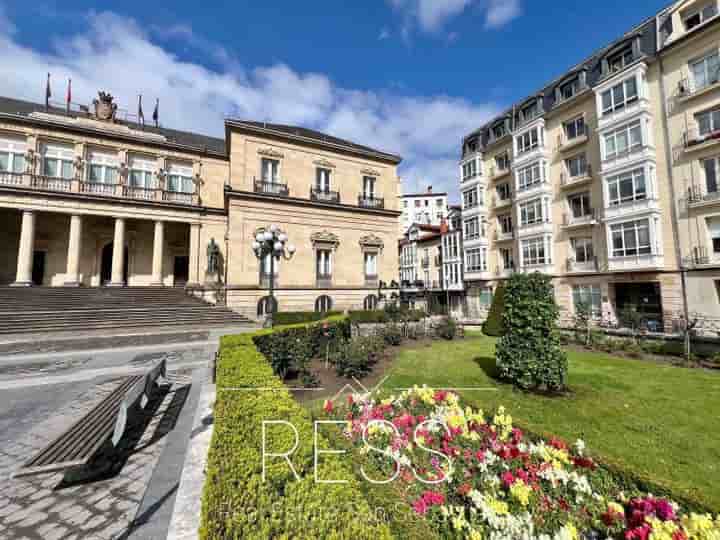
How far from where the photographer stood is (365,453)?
10.9 feet

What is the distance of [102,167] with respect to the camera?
20.4 meters

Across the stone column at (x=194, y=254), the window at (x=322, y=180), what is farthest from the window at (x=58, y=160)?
the window at (x=322, y=180)

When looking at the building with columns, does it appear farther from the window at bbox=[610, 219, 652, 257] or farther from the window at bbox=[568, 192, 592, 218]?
the window at bbox=[610, 219, 652, 257]

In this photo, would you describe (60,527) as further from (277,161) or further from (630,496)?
(277,161)

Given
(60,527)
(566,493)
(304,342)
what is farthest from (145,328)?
(566,493)

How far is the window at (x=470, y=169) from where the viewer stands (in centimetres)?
2994

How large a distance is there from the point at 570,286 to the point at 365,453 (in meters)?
24.4

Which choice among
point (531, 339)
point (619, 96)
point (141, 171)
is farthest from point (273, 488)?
point (619, 96)

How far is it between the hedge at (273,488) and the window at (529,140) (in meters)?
28.1

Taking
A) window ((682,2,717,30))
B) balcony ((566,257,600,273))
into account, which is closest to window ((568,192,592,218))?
balcony ((566,257,600,273))

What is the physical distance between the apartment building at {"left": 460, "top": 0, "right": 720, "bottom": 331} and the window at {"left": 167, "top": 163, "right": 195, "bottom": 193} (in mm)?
26688

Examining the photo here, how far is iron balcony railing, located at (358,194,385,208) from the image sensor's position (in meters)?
25.4

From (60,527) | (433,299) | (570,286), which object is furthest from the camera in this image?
(433,299)

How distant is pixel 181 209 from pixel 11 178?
9020 millimetres
